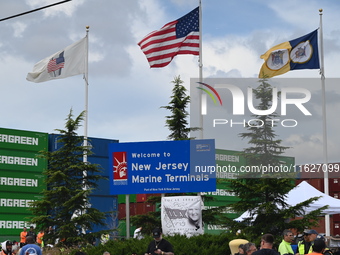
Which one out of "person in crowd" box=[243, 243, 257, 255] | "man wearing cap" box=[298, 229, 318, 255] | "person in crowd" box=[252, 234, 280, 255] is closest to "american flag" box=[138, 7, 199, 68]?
"man wearing cap" box=[298, 229, 318, 255]

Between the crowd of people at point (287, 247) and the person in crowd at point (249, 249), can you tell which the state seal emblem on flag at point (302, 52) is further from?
the person in crowd at point (249, 249)

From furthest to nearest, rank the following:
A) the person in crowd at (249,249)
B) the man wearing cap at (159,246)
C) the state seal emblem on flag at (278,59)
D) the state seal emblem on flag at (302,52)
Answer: the state seal emblem on flag at (302,52)
the state seal emblem on flag at (278,59)
the man wearing cap at (159,246)
the person in crowd at (249,249)

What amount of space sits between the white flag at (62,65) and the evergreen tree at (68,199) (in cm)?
584

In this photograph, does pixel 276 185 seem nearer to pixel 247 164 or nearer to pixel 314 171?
pixel 247 164

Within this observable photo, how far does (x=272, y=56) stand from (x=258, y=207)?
936cm

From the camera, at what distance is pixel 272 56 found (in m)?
31.2

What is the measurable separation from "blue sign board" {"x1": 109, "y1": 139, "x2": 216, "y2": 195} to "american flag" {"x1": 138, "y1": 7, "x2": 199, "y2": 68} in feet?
19.7

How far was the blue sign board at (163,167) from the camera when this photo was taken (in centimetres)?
2328

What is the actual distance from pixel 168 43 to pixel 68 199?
722 centimetres

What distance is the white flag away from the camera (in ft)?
111

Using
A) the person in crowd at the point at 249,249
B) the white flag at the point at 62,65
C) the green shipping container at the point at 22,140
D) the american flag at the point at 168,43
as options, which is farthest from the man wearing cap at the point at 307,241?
the green shipping container at the point at 22,140

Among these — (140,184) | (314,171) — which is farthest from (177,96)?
(314,171)

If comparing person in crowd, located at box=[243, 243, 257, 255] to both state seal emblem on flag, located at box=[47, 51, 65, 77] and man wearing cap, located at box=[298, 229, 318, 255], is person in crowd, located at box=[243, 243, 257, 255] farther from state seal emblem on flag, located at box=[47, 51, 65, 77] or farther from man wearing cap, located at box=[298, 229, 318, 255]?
state seal emblem on flag, located at box=[47, 51, 65, 77]

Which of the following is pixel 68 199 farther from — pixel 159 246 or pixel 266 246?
pixel 266 246
